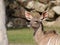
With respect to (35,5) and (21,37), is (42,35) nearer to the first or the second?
(21,37)

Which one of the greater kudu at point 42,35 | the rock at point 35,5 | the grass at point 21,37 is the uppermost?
the greater kudu at point 42,35

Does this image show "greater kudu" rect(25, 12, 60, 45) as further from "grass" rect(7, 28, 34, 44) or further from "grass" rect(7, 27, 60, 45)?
"grass" rect(7, 28, 34, 44)

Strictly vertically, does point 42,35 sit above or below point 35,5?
above

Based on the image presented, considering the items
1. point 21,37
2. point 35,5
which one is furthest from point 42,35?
point 35,5

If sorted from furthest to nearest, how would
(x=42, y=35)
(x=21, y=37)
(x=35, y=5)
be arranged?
1. (x=35, y=5)
2. (x=21, y=37)
3. (x=42, y=35)

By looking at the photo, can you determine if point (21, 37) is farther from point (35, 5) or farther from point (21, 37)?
point (35, 5)

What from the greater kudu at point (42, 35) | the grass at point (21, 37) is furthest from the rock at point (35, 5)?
the greater kudu at point (42, 35)

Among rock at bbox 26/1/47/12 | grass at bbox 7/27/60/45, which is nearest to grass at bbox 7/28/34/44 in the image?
grass at bbox 7/27/60/45

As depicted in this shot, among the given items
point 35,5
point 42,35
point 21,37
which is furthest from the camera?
point 35,5

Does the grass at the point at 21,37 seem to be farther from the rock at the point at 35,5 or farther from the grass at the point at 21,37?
the rock at the point at 35,5

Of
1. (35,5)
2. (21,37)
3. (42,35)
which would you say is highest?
(42,35)

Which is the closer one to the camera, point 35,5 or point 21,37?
point 21,37

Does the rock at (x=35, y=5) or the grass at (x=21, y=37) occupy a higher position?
the rock at (x=35, y=5)

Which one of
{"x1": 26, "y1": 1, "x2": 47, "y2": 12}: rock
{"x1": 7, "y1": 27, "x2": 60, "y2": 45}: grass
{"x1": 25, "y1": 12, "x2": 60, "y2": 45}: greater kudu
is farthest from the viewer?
A: {"x1": 26, "y1": 1, "x2": 47, "y2": 12}: rock
